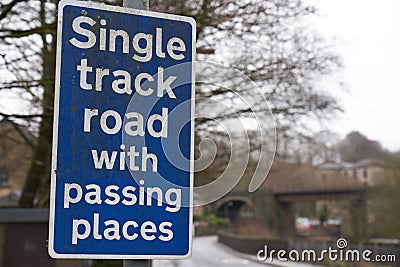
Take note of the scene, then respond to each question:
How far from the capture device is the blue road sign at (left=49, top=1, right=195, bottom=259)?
171cm

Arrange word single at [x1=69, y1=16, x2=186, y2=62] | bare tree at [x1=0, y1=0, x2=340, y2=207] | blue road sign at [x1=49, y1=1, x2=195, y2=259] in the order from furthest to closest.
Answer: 1. bare tree at [x1=0, y1=0, x2=340, y2=207]
2. word single at [x1=69, y1=16, x2=186, y2=62]
3. blue road sign at [x1=49, y1=1, x2=195, y2=259]

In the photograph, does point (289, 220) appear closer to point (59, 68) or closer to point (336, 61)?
point (336, 61)

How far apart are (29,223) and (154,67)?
11.9 m

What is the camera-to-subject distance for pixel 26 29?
8594mm

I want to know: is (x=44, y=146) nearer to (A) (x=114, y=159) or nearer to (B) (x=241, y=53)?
(B) (x=241, y=53)

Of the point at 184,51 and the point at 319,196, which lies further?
the point at 319,196

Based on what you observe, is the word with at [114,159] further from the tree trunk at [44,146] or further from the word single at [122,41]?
the tree trunk at [44,146]

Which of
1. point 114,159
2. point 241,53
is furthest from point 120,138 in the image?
point 241,53

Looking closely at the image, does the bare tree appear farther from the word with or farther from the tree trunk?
the word with

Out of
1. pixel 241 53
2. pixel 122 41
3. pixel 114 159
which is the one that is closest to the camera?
pixel 114 159

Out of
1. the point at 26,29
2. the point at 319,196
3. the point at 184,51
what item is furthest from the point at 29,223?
the point at 319,196

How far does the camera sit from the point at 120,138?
5.79ft

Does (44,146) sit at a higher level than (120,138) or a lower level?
higher

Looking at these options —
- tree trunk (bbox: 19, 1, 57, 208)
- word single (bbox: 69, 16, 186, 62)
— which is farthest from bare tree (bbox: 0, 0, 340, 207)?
word single (bbox: 69, 16, 186, 62)
